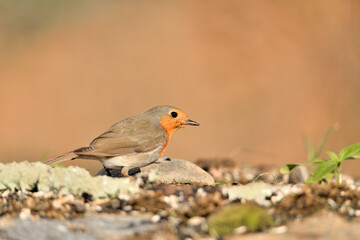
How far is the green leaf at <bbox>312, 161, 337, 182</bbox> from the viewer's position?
5246mm

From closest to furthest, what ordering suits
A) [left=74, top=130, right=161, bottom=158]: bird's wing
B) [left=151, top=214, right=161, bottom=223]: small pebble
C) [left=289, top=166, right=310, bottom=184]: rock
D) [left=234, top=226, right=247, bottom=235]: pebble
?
[left=234, top=226, right=247, bottom=235]: pebble → [left=151, top=214, right=161, bottom=223]: small pebble → [left=74, top=130, right=161, bottom=158]: bird's wing → [left=289, top=166, right=310, bottom=184]: rock

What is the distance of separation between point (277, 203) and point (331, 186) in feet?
2.16

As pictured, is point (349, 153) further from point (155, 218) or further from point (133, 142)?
point (133, 142)

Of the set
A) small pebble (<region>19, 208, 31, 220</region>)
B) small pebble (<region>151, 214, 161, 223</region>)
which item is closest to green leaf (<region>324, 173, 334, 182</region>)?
small pebble (<region>151, 214, 161, 223</region>)

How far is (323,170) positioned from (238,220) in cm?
192

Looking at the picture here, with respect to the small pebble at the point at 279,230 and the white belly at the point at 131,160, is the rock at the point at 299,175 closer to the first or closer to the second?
the white belly at the point at 131,160

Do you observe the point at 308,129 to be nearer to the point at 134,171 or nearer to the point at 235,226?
the point at 134,171

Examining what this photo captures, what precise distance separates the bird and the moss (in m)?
2.46

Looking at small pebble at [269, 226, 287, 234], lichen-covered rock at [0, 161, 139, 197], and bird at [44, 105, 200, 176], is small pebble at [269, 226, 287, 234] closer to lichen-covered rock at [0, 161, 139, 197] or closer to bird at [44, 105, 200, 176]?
lichen-covered rock at [0, 161, 139, 197]

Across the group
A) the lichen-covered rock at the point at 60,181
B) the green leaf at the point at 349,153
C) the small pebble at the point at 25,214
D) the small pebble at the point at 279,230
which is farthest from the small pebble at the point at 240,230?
the green leaf at the point at 349,153

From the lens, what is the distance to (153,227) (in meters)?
3.99

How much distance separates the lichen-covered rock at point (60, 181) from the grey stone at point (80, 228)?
1.92 ft

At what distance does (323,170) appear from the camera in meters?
5.32

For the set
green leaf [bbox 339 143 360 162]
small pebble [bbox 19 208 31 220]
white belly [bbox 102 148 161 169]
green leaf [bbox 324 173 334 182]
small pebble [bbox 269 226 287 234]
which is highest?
white belly [bbox 102 148 161 169]
